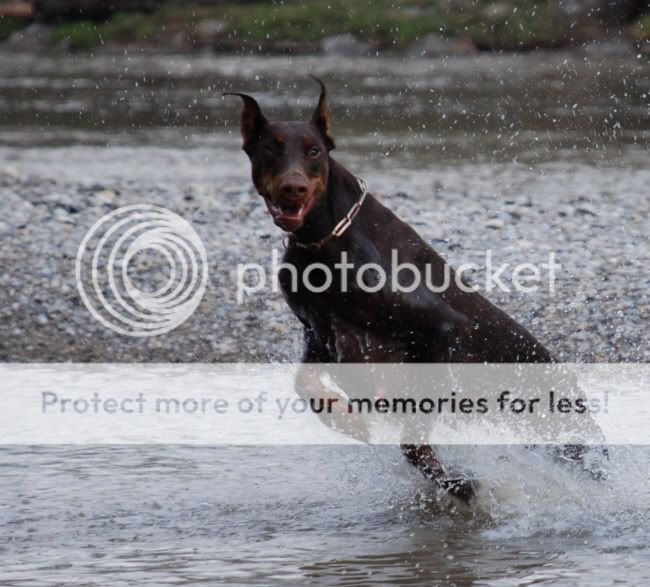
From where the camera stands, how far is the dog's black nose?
5494mm

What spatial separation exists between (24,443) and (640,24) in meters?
34.9

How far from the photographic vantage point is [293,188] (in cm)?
550

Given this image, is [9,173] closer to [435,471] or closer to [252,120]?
[252,120]

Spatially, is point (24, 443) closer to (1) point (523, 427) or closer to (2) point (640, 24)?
(1) point (523, 427)

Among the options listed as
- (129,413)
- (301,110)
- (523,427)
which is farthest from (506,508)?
(301,110)

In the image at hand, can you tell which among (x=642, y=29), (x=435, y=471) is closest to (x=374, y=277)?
(x=435, y=471)

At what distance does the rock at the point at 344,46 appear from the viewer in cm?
4013

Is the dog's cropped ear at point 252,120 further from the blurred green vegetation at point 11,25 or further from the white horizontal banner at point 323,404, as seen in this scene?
the blurred green vegetation at point 11,25

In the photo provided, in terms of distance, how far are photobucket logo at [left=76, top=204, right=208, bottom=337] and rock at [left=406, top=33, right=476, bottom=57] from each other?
27.2 m

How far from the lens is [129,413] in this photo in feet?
25.7

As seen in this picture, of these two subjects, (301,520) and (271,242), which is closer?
(301,520)

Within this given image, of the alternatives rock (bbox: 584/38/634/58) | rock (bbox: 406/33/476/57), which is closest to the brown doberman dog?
rock (bbox: 584/38/634/58)

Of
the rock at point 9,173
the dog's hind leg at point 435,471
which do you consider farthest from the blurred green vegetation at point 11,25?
the dog's hind leg at point 435,471

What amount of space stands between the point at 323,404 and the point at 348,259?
26.0 inches
